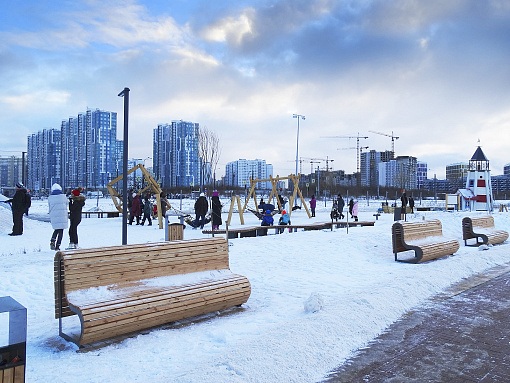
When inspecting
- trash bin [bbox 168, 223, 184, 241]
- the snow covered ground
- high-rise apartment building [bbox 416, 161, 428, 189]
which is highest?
high-rise apartment building [bbox 416, 161, 428, 189]

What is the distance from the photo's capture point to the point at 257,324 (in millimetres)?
5395

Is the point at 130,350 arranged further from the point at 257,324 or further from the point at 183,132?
the point at 183,132

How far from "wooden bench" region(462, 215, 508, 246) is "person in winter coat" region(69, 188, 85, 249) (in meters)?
11.0

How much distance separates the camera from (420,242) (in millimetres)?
10578

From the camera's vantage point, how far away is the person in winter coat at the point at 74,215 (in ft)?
37.1

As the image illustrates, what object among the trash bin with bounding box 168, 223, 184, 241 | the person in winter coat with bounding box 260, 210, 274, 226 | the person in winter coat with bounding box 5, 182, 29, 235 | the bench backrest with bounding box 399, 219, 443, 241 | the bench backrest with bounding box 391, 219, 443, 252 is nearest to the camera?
the trash bin with bounding box 168, 223, 184, 241

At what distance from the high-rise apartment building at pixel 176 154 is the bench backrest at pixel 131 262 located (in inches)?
3272

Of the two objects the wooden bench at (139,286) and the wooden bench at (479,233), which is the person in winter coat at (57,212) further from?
the wooden bench at (479,233)

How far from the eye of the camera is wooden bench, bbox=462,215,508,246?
13.2 meters

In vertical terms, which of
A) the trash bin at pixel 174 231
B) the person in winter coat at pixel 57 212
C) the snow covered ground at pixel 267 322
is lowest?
the snow covered ground at pixel 267 322

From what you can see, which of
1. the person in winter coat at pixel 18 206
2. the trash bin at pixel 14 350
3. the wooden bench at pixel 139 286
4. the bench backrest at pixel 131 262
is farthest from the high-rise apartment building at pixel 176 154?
the trash bin at pixel 14 350

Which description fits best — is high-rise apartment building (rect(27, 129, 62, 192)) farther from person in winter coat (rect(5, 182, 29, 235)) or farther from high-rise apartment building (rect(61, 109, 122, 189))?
person in winter coat (rect(5, 182, 29, 235))

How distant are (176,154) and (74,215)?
265 ft

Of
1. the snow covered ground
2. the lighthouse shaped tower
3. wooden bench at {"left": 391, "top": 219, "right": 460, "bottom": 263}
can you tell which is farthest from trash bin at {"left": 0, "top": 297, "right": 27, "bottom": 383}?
the lighthouse shaped tower
